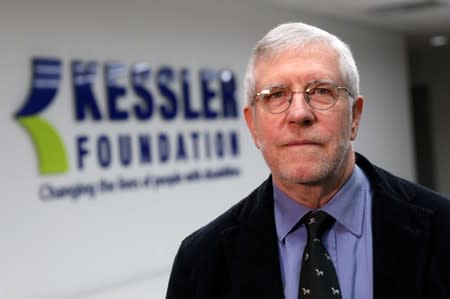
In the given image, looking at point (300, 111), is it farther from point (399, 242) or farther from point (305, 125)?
point (399, 242)

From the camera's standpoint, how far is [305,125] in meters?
1.23

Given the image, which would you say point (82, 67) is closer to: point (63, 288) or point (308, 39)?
point (63, 288)

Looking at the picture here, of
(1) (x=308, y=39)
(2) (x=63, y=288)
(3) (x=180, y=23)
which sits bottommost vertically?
(2) (x=63, y=288)

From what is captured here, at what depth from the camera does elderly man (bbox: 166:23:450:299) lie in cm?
123

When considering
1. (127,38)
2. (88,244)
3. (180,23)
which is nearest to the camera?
(88,244)

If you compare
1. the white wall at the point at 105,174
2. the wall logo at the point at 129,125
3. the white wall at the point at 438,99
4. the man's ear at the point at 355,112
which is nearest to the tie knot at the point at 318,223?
the man's ear at the point at 355,112

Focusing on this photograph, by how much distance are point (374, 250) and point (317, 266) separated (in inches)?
4.7

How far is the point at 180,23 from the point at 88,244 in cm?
241

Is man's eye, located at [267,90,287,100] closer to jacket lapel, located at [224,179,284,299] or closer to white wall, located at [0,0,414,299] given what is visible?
jacket lapel, located at [224,179,284,299]

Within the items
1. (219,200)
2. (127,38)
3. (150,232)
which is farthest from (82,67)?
(219,200)

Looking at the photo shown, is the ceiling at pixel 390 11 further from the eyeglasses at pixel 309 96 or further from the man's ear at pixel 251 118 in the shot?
the eyeglasses at pixel 309 96

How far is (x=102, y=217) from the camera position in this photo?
17.3ft

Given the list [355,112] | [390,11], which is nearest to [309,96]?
[355,112]

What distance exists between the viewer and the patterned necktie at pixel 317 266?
123cm
